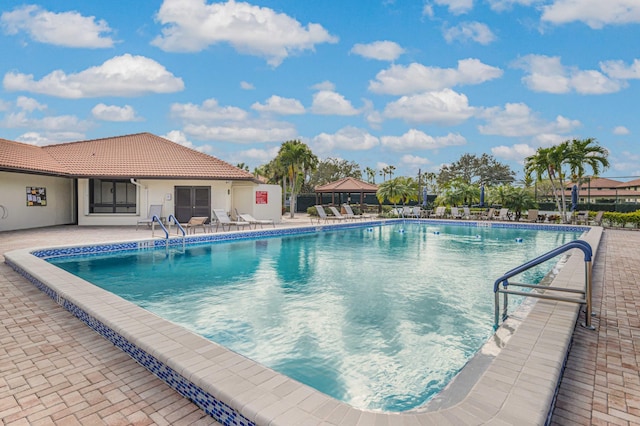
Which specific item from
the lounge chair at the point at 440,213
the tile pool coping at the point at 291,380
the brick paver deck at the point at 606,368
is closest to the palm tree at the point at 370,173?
the lounge chair at the point at 440,213

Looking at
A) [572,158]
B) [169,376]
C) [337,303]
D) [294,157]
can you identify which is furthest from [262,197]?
[572,158]

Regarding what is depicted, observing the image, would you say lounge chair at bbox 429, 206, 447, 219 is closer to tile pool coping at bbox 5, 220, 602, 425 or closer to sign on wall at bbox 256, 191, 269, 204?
sign on wall at bbox 256, 191, 269, 204

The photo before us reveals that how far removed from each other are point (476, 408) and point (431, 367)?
69.8 inches

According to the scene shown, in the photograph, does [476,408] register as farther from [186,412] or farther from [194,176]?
[194,176]

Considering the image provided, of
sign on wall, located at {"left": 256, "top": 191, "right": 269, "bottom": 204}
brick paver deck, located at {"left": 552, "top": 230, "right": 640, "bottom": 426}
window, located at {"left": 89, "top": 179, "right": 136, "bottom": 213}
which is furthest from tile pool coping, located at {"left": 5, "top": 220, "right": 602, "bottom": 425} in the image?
sign on wall, located at {"left": 256, "top": 191, "right": 269, "bottom": 204}

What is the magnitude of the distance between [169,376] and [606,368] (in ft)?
12.2

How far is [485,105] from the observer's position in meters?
31.1

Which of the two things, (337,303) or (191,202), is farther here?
(191,202)

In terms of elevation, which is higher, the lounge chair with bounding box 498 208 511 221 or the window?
the window

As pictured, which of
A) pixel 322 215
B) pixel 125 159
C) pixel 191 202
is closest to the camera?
pixel 191 202

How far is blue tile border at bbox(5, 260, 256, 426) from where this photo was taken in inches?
102

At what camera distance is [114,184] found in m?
17.5

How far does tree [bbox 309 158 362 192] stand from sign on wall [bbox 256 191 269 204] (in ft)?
120

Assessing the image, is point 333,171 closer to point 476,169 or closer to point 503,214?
point 476,169
